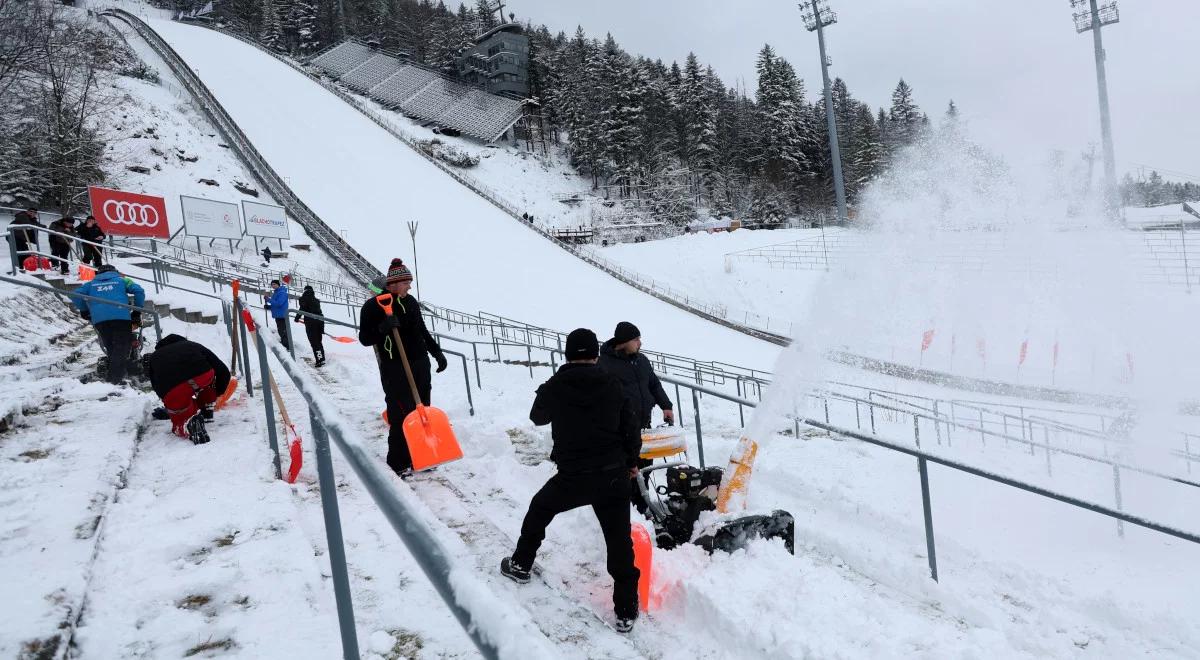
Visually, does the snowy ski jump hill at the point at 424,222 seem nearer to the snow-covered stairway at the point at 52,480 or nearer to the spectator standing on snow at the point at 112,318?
the spectator standing on snow at the point at 112,318

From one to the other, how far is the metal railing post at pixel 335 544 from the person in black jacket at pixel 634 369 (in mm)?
3611

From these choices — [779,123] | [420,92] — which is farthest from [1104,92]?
[420,92]

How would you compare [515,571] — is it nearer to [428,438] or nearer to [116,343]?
[428,438]

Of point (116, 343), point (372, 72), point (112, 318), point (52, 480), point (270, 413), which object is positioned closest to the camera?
point (52, 480)

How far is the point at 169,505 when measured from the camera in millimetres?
4055

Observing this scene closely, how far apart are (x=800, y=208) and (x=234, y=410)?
2267 inches

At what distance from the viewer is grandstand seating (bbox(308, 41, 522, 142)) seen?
70.0 m

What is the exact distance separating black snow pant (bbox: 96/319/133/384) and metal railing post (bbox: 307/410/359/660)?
7.22m

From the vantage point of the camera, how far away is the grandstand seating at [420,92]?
230 ft

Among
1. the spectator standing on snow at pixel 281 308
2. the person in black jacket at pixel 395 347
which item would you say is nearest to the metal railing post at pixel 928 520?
the person in black jacket at pixel 395 347

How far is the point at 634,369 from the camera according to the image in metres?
5.86

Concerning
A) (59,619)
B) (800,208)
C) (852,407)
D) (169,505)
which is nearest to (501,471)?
(169,505)

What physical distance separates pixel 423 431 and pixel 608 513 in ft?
8.26

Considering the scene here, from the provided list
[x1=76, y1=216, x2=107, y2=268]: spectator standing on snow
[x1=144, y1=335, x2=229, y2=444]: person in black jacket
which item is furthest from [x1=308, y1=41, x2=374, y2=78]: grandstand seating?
[x1=144, y1=335, x2=229, y2=444]: person in black jacket
